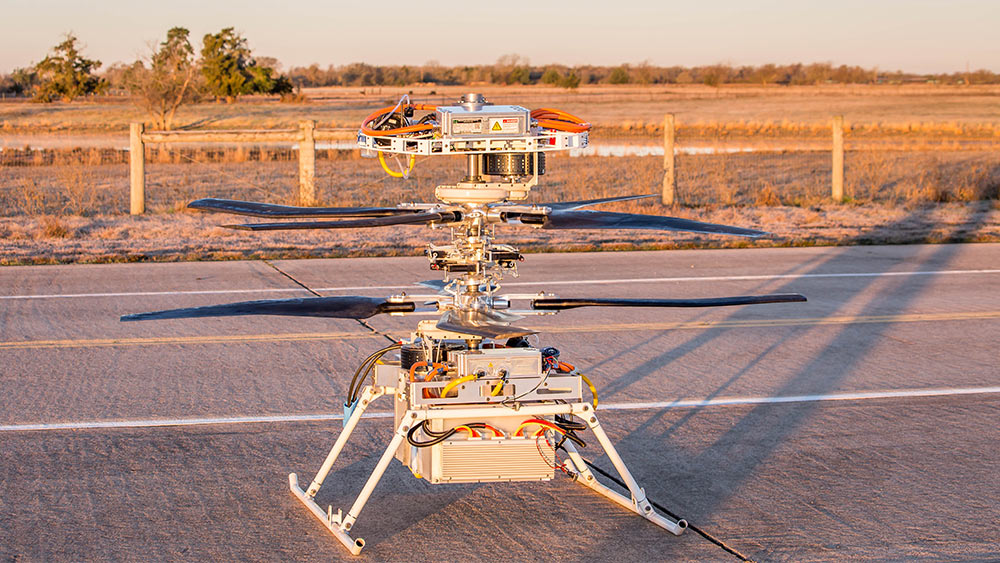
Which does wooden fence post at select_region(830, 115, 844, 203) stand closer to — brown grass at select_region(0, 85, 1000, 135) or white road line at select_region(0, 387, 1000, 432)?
white road line at select_region(0, 387, 1000, 432)

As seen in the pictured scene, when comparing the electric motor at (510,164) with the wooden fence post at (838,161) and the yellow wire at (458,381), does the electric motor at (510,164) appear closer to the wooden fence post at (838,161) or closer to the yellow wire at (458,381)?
the yellow wire at (458,381)

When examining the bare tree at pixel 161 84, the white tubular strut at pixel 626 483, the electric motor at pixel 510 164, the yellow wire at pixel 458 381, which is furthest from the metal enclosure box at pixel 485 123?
the bare tree at pixel 161 84

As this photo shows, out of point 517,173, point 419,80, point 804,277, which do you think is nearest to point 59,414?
point 517,173

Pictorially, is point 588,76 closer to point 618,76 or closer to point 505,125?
point 618,76

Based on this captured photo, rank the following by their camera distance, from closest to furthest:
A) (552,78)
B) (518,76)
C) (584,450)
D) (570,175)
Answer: (584,450) < (570,175) < (552,78) < (518,76)

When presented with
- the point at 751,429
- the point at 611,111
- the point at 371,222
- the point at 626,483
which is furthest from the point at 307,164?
the point at 611,111

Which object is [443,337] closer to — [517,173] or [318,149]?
[517,173]
